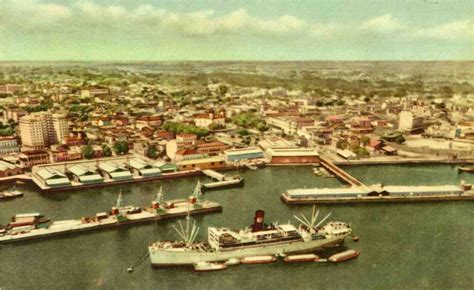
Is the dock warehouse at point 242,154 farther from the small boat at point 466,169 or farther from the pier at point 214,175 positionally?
the small boat at point 466,169

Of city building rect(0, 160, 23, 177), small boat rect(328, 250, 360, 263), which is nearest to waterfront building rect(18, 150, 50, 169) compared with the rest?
city building rect(0, 160, 23, 177)

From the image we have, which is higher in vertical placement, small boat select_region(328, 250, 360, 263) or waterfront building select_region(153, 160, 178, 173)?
waterfront building select_region(153, 160, 178, 173)

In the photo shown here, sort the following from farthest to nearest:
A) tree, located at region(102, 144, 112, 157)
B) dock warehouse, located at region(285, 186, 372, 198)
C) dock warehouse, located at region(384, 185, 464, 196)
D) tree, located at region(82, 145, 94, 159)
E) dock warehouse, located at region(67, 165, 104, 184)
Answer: tree, located at region(102, 144, 112, 157)
tree, located at region(82, 145, 94, 159)
dock warehouse, located at region(67, 165, 104, 184)
dock warehouse, located at region(384, 185, 464, 196)
dock warehouse, located at region(285, 186, 372, 198)

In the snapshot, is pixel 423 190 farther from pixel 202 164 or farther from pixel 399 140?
pixel 399 140

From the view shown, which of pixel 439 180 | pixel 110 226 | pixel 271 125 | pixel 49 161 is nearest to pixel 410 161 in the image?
pixel 439 180

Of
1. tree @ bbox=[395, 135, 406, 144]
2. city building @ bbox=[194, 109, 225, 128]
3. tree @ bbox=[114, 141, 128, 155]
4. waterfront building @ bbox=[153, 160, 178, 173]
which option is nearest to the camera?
waterfront building @ bbox=[153, 160, 178, 173]

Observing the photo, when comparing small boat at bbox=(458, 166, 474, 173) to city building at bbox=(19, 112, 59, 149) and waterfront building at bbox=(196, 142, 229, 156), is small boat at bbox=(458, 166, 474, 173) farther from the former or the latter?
city building at bbox=(19, 112, 59, 149)

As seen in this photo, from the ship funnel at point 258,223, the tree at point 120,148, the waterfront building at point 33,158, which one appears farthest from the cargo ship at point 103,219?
the tree at point 120,148

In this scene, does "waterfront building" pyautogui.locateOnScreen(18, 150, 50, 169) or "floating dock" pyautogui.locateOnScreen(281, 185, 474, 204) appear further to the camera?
"waterfront building" pyautogui.locateOnScreen(18, 150, 50, 169)

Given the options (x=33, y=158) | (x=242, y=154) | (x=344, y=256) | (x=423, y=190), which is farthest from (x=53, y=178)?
(x=423, y=190)
